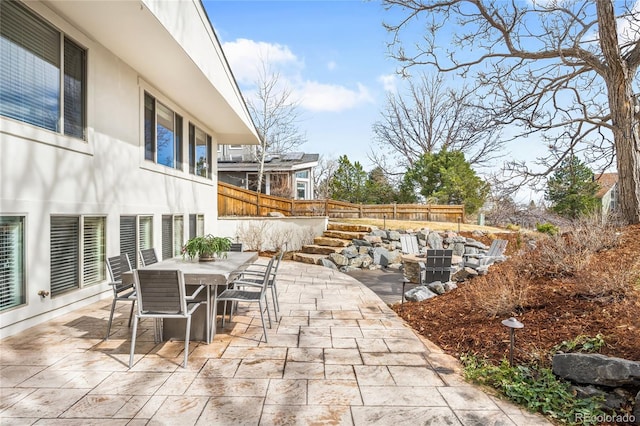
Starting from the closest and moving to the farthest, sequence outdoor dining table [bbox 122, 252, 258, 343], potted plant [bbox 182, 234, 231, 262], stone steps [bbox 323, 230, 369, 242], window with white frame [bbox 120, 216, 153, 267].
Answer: outdoor dining table [bbox 122, 252, 258, 343] < potted plant [bbox 182, 234, 231, 262] < window with white frame [bbox 120, 216, 153, 267] < stone steps [bbox 323, 230, 369, 242]

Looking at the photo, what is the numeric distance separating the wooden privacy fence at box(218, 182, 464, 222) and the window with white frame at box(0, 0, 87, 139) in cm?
786

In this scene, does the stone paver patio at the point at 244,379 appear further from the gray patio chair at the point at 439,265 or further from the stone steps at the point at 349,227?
the stone steps at the point at 349,227

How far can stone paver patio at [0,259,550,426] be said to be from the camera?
7.64 feet

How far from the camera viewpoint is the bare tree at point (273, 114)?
62.7 ft

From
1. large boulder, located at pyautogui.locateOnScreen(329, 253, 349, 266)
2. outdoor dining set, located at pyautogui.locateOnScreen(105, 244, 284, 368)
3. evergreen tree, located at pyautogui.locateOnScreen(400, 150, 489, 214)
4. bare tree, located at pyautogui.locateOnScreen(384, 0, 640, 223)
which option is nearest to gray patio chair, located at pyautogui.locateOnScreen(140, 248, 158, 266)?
outdoor dining set, located at pyautogui.locateOnScreen(105, 244, 284, 368)

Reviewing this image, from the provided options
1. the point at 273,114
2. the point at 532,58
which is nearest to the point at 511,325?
the point at 532,58

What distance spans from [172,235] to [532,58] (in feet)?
31.0

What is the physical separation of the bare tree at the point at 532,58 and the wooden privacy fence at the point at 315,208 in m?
6.00

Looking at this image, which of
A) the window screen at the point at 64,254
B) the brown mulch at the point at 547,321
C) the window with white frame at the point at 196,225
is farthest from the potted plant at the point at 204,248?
the window with white frame at the point at 196,225

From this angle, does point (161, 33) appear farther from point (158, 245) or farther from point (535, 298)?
point (535, 298)

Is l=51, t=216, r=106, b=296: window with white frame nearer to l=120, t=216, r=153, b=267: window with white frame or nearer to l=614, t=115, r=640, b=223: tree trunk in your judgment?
l=120, t=216, r=153, b=267: window with white frame

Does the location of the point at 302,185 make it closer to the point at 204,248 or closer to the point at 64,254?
the point at 64,254

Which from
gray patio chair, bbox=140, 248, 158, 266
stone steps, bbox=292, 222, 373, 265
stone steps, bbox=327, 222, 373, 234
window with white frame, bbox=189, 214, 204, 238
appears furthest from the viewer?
stone steps, bbox=327, 222, 373, 234

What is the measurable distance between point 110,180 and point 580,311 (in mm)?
6274
